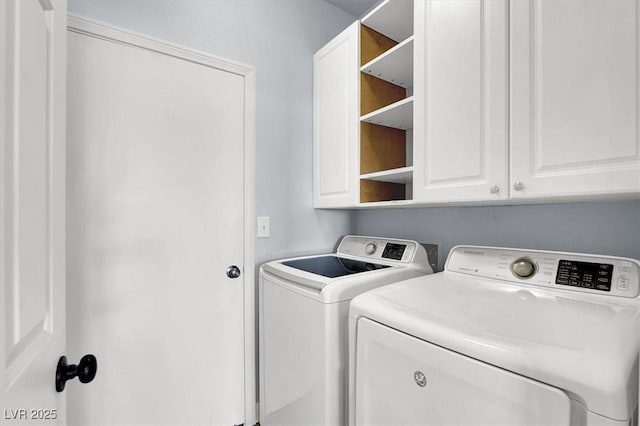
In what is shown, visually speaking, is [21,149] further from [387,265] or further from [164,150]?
[387,265]

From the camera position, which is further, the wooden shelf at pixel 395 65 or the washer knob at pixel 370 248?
the washer knob at pixel 370 248

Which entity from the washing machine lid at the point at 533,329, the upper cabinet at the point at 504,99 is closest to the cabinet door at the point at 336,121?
the upper cabinet at the point at 504,99

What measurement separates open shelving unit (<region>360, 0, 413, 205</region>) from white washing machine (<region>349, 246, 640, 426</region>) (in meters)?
0.69

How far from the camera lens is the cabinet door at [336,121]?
5.60 feet

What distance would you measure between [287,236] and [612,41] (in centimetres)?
164

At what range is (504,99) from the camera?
1055 millimetres

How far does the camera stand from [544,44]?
962 mm

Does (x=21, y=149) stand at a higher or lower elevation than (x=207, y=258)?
higher

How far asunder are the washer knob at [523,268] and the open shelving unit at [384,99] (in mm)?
623

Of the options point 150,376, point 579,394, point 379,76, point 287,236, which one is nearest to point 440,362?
point 579,394

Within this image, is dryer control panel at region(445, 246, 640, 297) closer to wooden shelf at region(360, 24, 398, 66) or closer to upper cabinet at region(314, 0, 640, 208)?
upper cabinet at region(314, 0, 640, 208)

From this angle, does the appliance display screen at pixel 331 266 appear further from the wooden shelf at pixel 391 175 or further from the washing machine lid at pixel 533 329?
the wooden shelf at pixel 391 175

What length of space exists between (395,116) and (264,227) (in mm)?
1014

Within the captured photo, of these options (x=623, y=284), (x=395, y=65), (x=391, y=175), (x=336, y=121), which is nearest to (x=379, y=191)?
(x=391, y=175)
